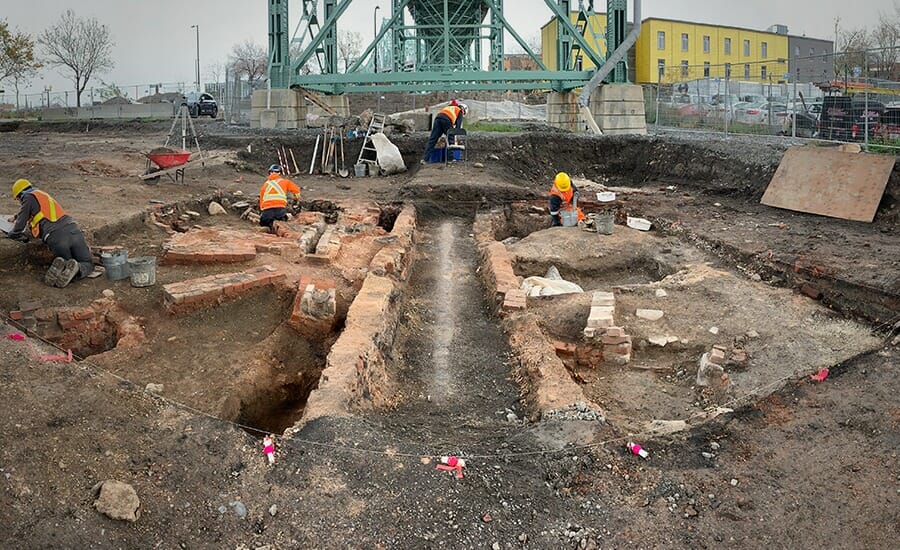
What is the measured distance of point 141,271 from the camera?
862 centimetres

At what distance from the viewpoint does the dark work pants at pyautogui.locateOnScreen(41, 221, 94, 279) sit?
340 inches

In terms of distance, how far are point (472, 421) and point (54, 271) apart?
16.9ft

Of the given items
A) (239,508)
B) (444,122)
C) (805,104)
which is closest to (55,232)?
(239,508)

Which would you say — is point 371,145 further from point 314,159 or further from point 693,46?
point 693,46

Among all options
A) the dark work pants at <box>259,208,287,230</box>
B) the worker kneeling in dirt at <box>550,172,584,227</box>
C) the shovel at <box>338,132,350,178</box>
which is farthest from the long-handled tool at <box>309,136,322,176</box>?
the worker kneeling in dirt at <box>550,172,584,227</box>

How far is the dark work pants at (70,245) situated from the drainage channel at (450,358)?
3.66m

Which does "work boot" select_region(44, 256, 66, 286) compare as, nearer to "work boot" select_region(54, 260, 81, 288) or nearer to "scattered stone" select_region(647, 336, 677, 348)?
"work boot" select_region(54, 260, 81, 288)

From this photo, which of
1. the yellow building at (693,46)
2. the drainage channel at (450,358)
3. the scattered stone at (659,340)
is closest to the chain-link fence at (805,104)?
the scattered stone at (659,340)

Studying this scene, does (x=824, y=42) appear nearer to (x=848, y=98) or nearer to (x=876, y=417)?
(x=848, y=98)

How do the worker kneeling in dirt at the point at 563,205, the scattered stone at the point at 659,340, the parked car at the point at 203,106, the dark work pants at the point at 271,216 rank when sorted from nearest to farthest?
the scattered stone at the point at 659,340 < the dark work pants at the point at 271,216 < the worker kneeling in dirt at the point at 563,205 < the parked car at the point at 203,106

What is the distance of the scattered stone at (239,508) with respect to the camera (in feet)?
14.9

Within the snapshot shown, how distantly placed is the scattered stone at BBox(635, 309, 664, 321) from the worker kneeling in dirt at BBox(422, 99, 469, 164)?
1011 centimetres

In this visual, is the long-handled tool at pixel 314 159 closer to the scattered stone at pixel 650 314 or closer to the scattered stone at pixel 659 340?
the scattered stone at pixel 650 314

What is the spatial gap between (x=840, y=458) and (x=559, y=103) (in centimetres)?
2270
